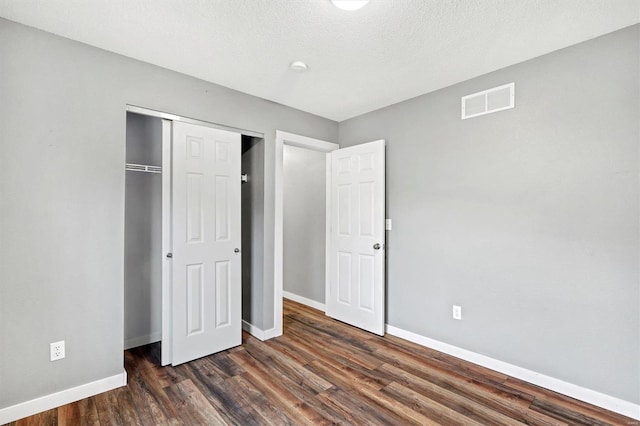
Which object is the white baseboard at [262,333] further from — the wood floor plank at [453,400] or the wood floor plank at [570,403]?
the wood floor plank at [570,403]

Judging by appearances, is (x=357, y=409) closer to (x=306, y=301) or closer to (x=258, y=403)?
(x=258, y=403)

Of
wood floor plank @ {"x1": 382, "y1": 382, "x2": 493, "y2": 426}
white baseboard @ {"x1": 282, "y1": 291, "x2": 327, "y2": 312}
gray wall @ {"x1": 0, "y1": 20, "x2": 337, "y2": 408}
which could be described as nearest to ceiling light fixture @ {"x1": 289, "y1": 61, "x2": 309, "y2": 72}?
gray wall @ {"x1": 0, "y1": 20, "x2": 337, "y2": 408}

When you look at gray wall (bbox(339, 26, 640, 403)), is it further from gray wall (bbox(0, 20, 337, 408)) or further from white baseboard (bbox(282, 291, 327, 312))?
gray wall (bbox(0, 20, 337, 408))

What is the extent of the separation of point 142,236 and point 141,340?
104 centimetres

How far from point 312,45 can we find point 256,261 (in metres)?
2.13

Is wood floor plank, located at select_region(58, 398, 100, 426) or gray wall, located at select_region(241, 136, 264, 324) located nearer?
wood floor plank, located at select_region(58, 398, 100, 426)

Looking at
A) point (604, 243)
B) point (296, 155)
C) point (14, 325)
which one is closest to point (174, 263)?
point (14, 325)

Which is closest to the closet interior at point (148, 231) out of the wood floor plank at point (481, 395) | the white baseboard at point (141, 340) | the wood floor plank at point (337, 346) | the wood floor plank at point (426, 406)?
the white baseboard at point (141, 340)

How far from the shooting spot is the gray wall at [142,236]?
2953mm

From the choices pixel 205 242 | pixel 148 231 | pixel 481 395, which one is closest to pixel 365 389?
pixel 481 395

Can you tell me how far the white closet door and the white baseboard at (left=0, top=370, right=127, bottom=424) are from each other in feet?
1.49

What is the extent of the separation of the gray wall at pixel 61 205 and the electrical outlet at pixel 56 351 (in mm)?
33

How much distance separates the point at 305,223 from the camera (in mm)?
4426

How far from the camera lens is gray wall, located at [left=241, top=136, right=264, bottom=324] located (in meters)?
3.19
